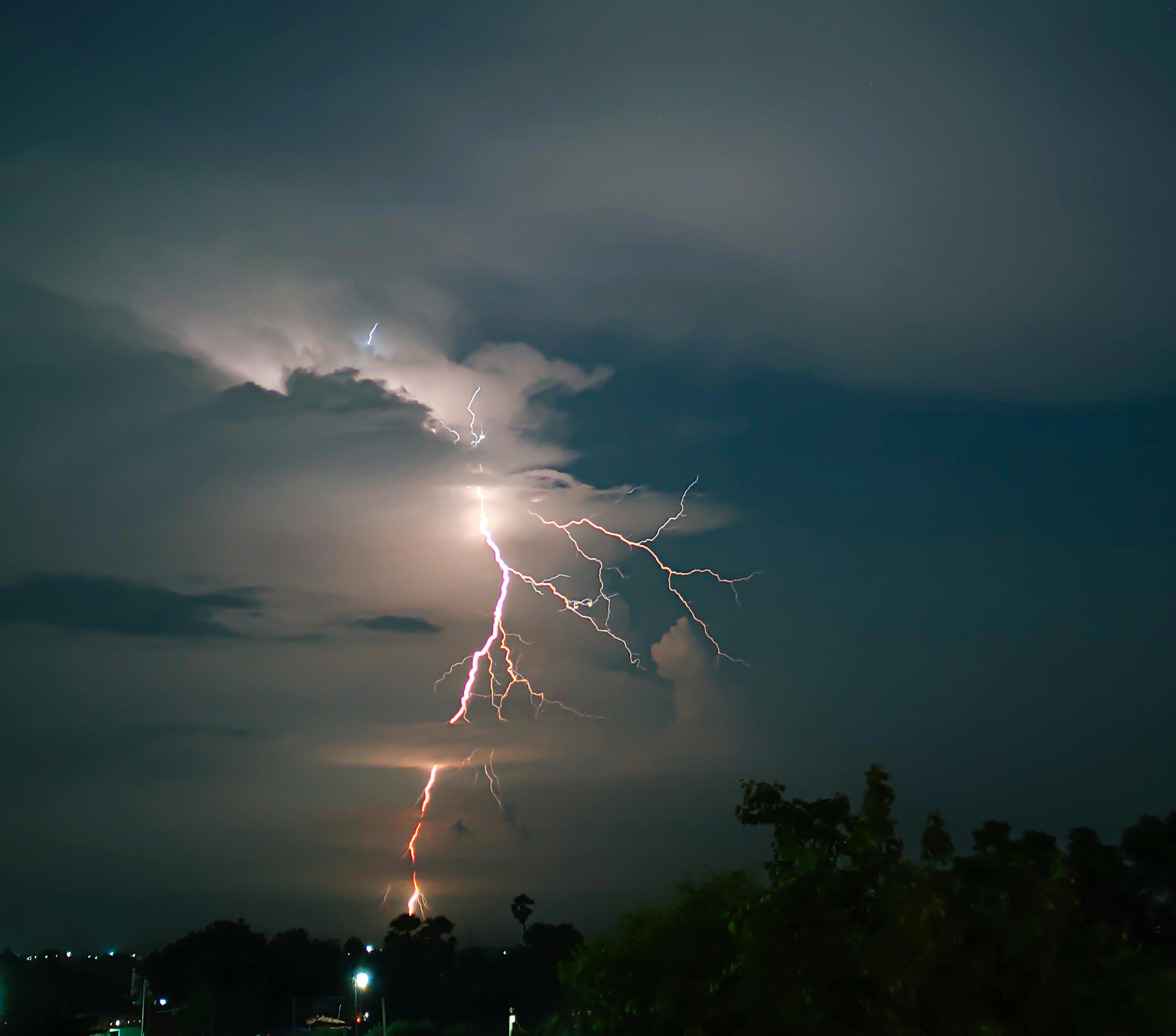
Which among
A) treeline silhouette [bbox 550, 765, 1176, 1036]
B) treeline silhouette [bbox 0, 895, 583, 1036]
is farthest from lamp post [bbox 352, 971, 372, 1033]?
treeline silhouette [bbox 550, 765, 1176, 1036]

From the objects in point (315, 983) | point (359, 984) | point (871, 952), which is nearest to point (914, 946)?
point (871, 952)

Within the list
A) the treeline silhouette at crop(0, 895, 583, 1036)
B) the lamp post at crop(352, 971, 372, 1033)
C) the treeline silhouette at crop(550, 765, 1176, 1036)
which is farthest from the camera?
the treeline silhouette at crop(0, 895, 583, 1036)

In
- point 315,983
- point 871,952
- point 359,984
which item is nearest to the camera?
point 871,952

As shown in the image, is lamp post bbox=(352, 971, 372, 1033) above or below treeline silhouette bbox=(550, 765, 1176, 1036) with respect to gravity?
below

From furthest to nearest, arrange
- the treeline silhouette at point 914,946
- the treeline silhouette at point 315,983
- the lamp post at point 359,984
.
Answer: the treeline silhouette at point 315,983, the lamp post at point 359,984, the treeline silhouette at point 914,946

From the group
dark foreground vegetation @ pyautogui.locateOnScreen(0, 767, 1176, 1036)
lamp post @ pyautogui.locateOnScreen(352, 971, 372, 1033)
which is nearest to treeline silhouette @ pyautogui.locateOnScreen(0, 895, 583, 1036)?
lamp post @ pyautogui.locateOnScreen(352, 971, 372, 1033)

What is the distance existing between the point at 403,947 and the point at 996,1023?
294 ft

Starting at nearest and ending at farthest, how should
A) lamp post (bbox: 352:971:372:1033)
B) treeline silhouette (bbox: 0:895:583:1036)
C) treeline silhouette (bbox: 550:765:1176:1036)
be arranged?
treeline silhouette (bbox: 550:765:1176:1036) → lamp post (bbox: 352:971:372:1033) → treeline silhouette (bbox: 0:895:583:1036)

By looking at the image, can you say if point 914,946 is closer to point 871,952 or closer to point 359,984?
point 871,952

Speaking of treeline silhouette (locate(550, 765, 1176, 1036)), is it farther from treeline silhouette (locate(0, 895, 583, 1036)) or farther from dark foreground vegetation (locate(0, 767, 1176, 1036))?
treeline silhouette (locate(0, 895, 583, 1036))

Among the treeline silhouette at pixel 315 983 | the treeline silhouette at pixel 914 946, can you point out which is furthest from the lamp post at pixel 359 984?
the treeline silhouette at pixel 914 946

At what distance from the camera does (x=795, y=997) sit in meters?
11.2

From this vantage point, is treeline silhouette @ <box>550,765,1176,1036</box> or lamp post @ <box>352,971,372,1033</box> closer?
treeline silhouette @ <box>550,765,1176,1036</box>

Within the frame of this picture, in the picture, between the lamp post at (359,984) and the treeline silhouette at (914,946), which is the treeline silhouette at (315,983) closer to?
the lamp post at (359,984)
